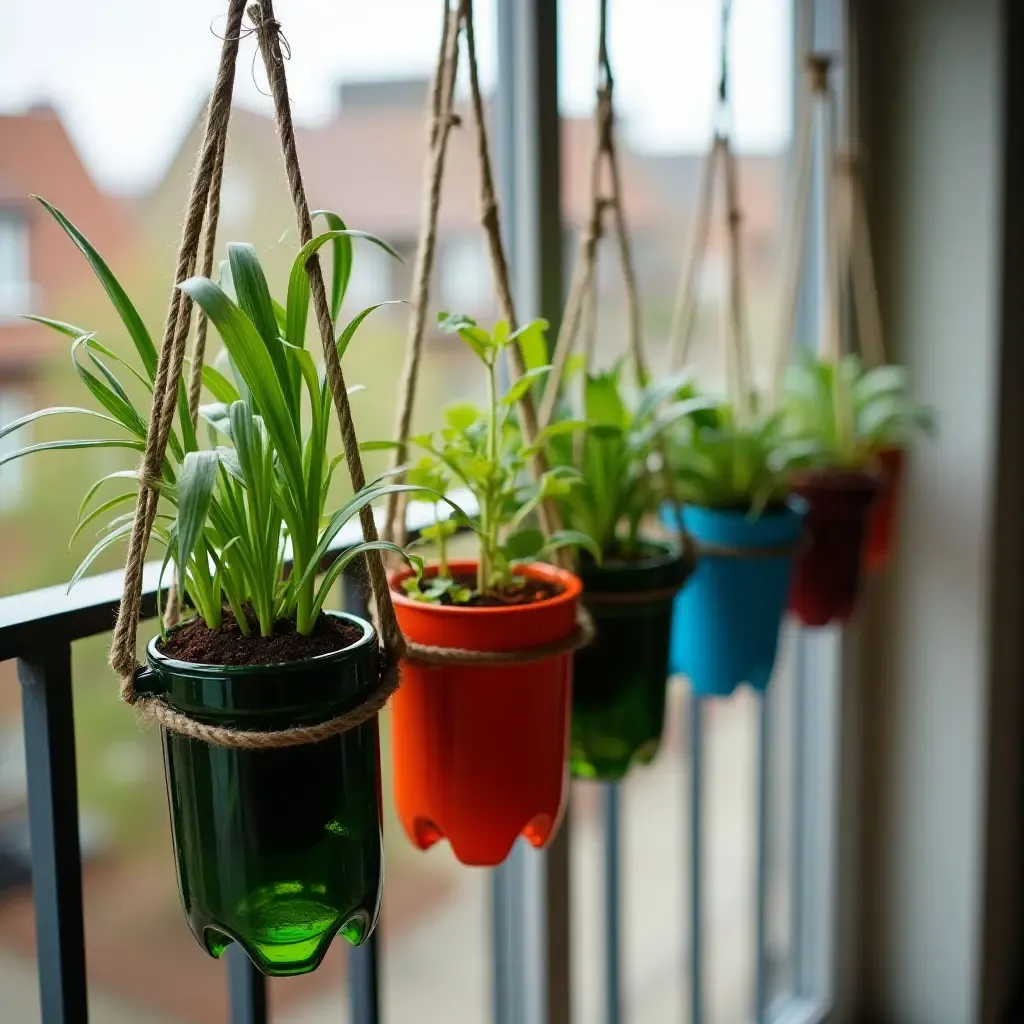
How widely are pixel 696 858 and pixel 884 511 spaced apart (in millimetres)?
636

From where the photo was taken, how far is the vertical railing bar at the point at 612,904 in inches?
63.1

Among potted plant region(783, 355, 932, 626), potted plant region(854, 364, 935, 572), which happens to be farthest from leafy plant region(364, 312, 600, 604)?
potted plant region(854, 364, 935, 572)

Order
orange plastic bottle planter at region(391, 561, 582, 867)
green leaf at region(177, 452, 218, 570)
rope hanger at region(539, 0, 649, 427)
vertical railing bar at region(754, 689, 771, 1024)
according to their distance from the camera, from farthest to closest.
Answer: vertical railing bar at region(754, 689, 771, 1024) → rope hanger at region(539, 0, 649, 427) → orange plastic bottle planter at region(391, 561, 582, 867) → green leaf at region(177, 452, 218, 570)

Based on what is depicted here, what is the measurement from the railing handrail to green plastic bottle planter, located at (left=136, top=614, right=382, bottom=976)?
4.7 inches

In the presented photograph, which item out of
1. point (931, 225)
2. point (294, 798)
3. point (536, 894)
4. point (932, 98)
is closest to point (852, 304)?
point (931, 225)

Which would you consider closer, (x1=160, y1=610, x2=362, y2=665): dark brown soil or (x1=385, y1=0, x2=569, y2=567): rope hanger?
(x1=160, y1=610, x2=362, y2=665): dark brown soil

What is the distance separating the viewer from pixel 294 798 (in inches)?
29.0

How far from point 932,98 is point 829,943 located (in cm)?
158

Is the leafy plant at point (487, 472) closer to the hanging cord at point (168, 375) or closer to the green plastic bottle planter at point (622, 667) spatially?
the green plastic bottle planter at point (622, 667)

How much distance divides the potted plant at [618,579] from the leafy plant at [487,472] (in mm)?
81

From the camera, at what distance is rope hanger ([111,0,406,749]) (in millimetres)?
717

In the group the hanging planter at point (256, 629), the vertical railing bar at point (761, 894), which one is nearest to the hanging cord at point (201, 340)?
the hanging planter at point (256, 629)

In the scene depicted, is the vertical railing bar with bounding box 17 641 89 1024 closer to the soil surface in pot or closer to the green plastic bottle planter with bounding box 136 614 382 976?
the green plastic bottle planter with bounding box 136 614 382 976

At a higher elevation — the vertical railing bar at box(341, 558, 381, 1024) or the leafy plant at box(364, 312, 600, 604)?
the leafy plant at box(364, 312, 600, 604)
